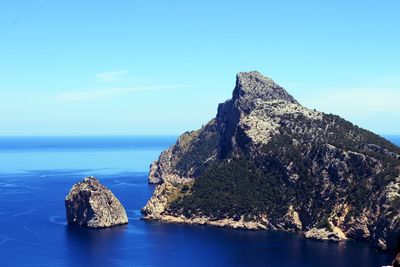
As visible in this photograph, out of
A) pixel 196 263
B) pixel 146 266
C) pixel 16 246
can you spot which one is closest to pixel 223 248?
pixel 196 263

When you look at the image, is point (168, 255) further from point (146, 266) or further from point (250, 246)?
point (250, 246)

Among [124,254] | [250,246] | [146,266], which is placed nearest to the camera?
[146,266]

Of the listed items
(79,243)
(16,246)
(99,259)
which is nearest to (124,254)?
(99,259)

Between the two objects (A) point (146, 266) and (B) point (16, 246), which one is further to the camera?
(B) point (16, 246)

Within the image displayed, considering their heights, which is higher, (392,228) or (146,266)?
(392,228)

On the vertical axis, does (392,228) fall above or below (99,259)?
above

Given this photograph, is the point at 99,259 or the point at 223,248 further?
the point at 223,248

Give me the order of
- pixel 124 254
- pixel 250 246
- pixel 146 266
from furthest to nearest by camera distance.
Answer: pixel 250 246, pixel 124 254, pixel 146 266

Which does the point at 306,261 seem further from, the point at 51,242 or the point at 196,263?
the point at 51,242
